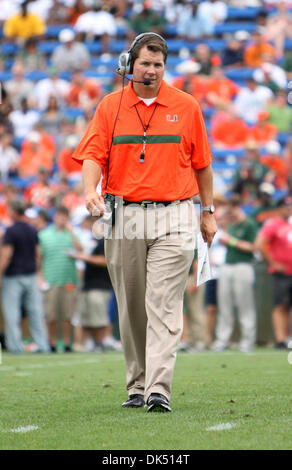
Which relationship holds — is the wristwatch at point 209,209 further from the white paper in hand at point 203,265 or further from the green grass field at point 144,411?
the green grass field at point 144,411

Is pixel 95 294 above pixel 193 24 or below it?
below

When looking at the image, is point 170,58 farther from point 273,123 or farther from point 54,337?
point 54,337

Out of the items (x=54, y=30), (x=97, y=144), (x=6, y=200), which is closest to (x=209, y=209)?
(x=97, y=144)

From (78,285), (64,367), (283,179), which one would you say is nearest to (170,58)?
(283,179)

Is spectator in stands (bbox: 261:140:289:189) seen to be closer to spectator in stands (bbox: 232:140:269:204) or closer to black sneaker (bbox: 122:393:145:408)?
spectator in stands (bbox: 232:140:269:204)

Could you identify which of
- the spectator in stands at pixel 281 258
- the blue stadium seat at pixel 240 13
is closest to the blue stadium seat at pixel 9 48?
the blue stadium seat at pixel 240 13

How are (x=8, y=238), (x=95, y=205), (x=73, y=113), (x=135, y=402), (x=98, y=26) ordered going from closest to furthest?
(x=95, y=205) → (x=135, y=402) → (x=8, y=238) → (x=73, y=113) → (x=98, y=26)

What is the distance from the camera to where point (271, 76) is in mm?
20109

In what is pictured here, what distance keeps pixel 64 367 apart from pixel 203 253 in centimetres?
439

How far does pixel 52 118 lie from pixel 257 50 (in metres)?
4.83

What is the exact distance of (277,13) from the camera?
22.5 meters

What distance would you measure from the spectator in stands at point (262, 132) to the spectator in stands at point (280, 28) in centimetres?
300

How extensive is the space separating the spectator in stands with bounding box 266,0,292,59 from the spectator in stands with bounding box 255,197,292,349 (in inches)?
320

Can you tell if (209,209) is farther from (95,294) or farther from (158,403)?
(95,294)
